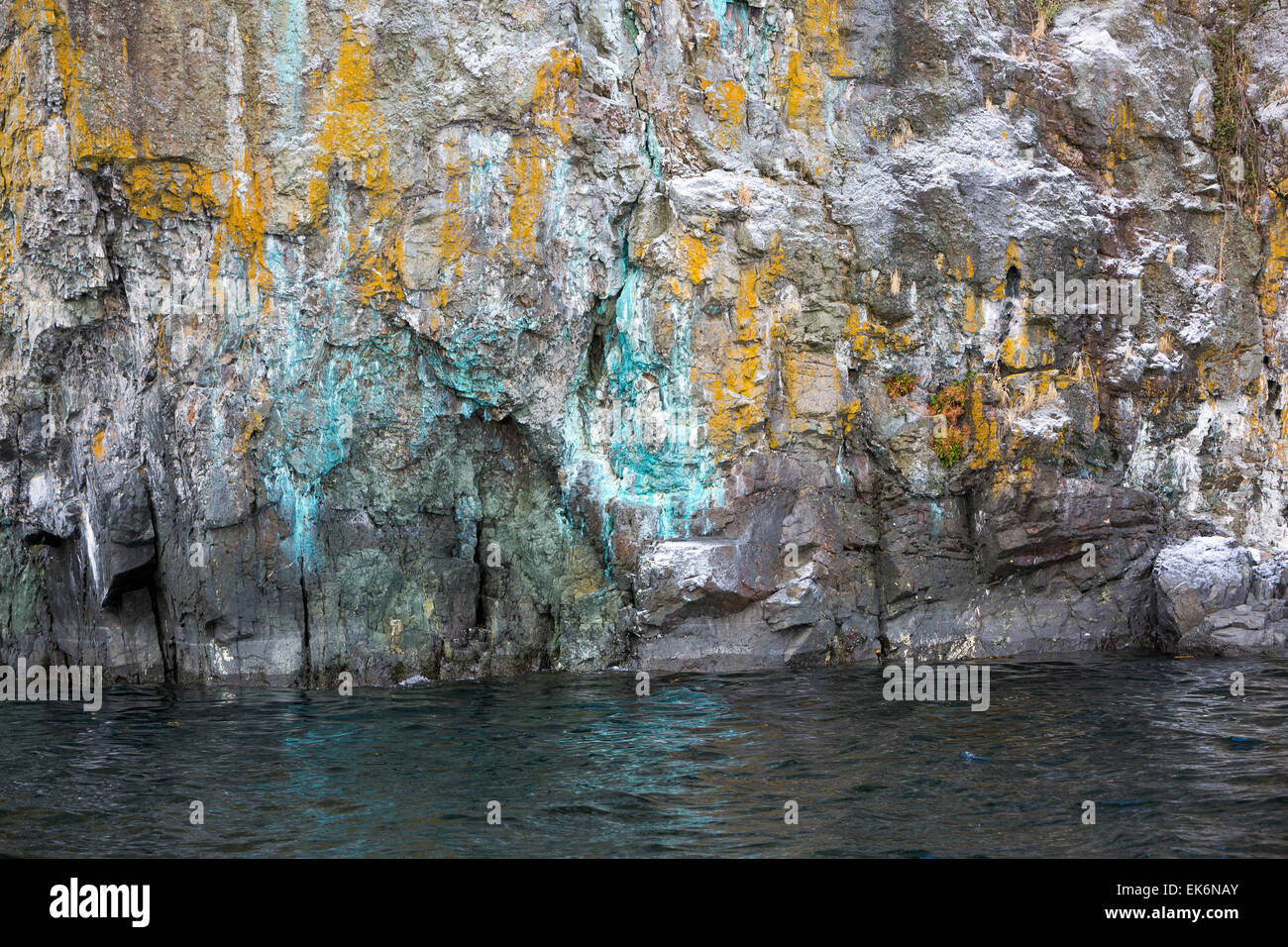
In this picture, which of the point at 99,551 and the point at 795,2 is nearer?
the point at 99,551

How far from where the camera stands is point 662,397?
16422 millimetres

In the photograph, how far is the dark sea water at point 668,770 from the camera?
898 centimetres

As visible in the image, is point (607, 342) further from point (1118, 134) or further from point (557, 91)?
point (1118, 134)

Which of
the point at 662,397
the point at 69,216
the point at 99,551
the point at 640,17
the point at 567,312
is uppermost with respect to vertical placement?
the point at 640,17

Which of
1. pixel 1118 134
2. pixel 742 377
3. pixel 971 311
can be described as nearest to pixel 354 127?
pixel 742 377

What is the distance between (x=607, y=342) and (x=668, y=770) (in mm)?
7348

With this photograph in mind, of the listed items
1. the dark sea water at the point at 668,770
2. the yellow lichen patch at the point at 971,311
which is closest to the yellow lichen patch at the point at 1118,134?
the yellow lichen patch at the point at 971,311

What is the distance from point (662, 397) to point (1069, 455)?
606 centimetres

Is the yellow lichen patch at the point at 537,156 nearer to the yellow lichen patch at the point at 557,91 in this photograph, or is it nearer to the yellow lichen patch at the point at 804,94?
the yellow lichen patch at the point at 557,91

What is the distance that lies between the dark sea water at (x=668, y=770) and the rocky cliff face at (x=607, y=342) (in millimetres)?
1585

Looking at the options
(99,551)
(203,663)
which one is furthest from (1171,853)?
(99,551)

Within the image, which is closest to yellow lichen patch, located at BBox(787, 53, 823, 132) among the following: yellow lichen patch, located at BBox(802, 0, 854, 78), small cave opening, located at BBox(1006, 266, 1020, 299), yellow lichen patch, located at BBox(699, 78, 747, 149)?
yellow lichen patch, located at BBox(802, 0, 854, 78)
